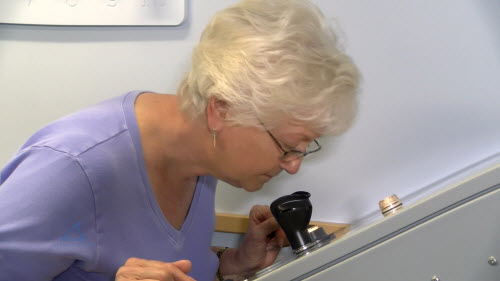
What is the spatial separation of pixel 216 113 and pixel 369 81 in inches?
18.4

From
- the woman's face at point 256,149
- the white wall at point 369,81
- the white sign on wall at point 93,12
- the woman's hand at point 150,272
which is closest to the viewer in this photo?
the woman's hand at point 150,272

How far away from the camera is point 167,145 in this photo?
3.42 feet

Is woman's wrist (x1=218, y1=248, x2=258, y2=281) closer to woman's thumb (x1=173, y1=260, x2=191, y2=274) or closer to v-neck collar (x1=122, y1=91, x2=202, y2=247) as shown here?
v-neck collar (x1=122, y1=91, x2=202, y2=247)

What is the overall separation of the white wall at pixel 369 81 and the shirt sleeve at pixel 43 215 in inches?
22.4

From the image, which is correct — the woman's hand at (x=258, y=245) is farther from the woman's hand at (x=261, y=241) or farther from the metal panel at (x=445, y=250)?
the metal panel at (x=445, y=250)

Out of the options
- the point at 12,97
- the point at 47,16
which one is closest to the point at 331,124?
the point at 47,16

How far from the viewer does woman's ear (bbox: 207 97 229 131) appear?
0.96 metres

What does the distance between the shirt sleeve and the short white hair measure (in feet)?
0.89

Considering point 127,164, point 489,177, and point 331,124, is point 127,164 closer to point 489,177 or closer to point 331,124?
point 331,124

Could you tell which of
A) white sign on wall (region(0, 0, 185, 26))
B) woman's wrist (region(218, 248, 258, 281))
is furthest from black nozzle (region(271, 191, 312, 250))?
white sign on wall (region(0, 0, 185, 26))

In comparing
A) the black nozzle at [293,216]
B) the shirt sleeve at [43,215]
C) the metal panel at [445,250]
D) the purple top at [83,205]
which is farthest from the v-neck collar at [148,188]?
the metal panel at [445,250]

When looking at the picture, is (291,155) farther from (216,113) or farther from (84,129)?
(84,129)

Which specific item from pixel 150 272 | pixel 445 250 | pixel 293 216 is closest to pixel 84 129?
pixel 150 272

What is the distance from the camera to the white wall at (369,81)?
1212 millimetres
